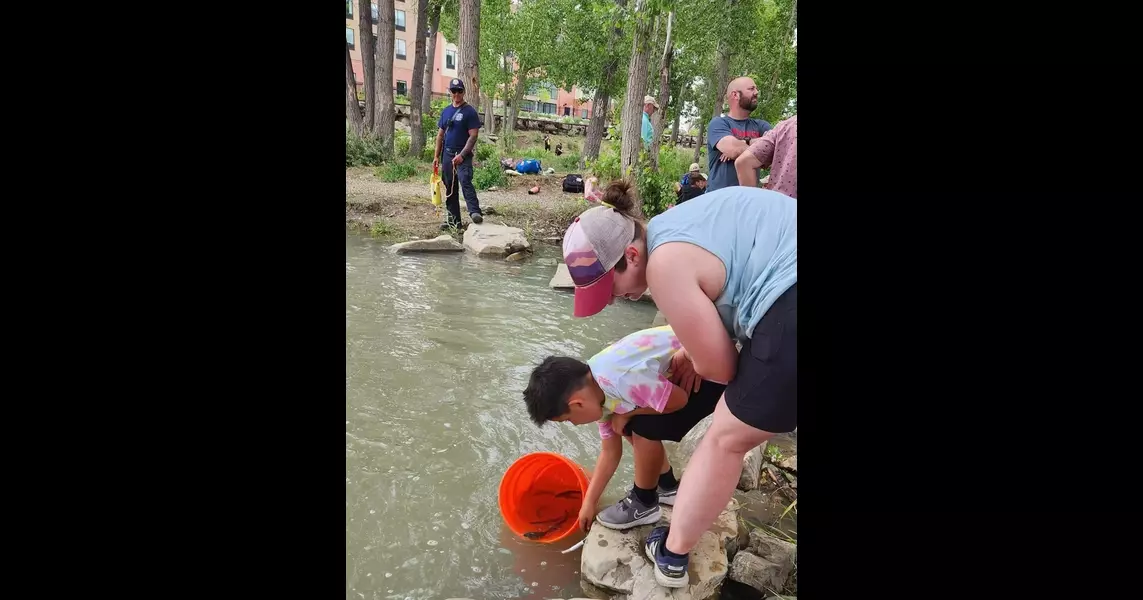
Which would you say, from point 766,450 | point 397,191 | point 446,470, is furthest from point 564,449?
point 397,191

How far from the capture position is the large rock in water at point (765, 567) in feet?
7.48

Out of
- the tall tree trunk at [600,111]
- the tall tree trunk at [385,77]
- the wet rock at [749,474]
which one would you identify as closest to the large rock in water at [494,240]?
the wet rock at [749,474]

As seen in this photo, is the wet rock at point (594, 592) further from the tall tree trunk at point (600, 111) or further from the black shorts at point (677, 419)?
the tall tree trunk at point (600, 111)

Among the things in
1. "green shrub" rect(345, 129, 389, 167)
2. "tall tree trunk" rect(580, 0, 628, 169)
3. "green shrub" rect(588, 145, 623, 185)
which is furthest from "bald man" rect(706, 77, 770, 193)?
"tall tree trunk" rect(580, 0, 628, 169)

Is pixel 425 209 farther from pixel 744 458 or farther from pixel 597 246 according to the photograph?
pixel 597 246

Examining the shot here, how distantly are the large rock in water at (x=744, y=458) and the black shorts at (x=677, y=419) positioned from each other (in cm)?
39

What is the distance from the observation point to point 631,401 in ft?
7.66

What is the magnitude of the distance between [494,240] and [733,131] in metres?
3.94

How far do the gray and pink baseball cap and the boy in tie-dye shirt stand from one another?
518mm
